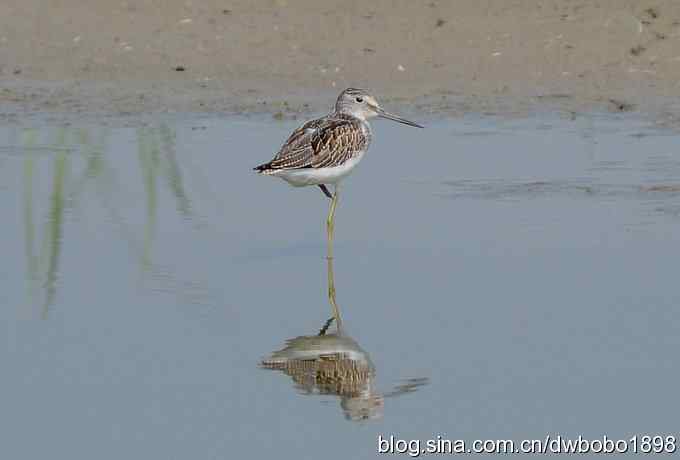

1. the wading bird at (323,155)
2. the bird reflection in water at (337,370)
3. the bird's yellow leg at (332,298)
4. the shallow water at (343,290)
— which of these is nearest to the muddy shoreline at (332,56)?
the shallow water at (343,290)

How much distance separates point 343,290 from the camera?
25.4ft

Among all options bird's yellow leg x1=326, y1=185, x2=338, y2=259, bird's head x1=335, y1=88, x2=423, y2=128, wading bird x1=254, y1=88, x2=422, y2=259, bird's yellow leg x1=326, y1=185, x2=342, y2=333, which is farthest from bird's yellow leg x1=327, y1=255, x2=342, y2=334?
bird's head x1=335, y1=88, x2=423, y2=128

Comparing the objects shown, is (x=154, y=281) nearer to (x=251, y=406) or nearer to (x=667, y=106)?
(x=251, y=406)

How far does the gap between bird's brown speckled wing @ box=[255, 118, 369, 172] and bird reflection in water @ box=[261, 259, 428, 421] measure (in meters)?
2.08

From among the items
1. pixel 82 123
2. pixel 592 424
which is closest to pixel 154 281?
pixel 592 424

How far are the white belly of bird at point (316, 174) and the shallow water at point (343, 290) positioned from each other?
10.6 inches

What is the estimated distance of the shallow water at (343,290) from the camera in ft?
19.3

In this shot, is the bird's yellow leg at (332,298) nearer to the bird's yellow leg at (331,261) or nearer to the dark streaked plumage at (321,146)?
the bird's yellow leg at (331,261)

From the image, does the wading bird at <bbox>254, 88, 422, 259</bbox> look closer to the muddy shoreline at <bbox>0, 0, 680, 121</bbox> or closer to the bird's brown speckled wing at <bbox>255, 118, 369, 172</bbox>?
the bird's brown speckled wing at <bbox>255, 118, 369, 172</bbox>

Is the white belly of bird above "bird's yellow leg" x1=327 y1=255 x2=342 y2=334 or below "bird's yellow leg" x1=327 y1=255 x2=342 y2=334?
above

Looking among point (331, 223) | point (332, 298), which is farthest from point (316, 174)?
point (332, 298)

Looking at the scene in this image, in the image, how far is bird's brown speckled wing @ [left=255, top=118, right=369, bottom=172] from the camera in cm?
912

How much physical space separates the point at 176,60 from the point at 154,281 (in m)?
6.60

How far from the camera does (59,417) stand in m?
5.91
